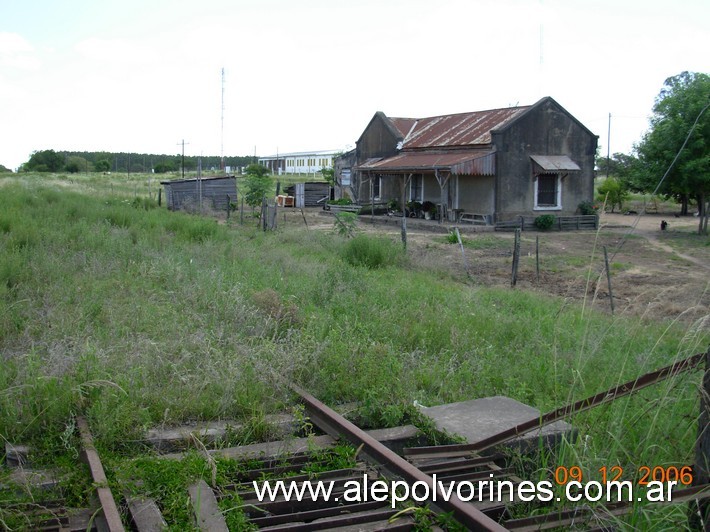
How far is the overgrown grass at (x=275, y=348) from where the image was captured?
4609mm

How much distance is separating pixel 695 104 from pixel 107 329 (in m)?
25.2

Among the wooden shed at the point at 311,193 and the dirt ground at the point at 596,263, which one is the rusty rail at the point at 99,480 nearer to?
the dirt ground at the point at 596,263

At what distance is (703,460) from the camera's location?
3426 mm

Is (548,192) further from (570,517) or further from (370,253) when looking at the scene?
(570,517)

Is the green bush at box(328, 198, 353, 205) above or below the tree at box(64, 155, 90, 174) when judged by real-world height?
below

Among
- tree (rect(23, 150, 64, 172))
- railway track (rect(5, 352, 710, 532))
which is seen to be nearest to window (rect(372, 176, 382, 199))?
railway track (rect(5, 352, 710, 532))

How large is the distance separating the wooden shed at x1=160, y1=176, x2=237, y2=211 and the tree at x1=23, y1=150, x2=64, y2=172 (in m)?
58.7

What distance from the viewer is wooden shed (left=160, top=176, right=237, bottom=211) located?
32.6 meters

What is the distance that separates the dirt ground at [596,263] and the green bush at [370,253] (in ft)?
2.49

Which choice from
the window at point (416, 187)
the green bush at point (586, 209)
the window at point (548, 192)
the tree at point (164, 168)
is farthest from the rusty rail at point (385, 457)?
the tree at point (164, 168)

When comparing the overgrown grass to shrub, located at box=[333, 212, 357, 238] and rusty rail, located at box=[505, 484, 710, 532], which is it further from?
shrub, located at box=[333, 212, 357, 238]

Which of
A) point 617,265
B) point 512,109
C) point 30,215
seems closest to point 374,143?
point 512,109

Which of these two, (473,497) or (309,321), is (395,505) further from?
(309,321)

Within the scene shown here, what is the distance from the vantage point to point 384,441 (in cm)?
484
